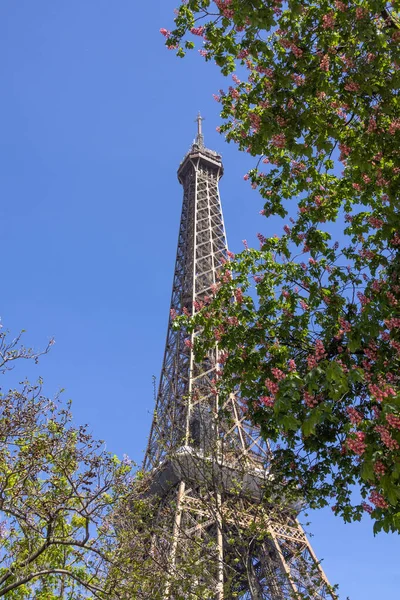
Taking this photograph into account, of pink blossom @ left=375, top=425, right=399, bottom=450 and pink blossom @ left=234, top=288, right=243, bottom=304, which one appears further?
pink blossom @ left=234, top=288, right=243, bottom=304

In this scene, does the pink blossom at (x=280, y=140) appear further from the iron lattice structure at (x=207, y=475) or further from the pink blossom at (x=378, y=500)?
the pink blossom at (x=378, y=500)

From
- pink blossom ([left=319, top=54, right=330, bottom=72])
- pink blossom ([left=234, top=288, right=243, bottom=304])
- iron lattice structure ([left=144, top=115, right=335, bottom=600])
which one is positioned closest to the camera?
pink blossom ([left=319, top=54, right=330, bottom=72])

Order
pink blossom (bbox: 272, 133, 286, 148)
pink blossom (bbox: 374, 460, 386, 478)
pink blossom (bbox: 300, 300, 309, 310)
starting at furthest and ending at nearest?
pink blossom (bbox: 300, 300, 309, 310)
pink blossom (bbox: 272, 133, 286, 148)
pink blossom (bbox: 374, 460, 386, 478)

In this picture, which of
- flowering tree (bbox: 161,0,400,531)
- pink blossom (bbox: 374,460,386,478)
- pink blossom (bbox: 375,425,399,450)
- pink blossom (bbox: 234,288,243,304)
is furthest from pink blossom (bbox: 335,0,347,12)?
pink blossom (bbox: 374,460,386,478)

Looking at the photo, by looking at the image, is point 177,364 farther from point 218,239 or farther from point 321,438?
point 321,438

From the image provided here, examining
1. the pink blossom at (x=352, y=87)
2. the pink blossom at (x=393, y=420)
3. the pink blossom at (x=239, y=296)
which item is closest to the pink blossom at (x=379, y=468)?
the pink blossom at (x=393, y=420)

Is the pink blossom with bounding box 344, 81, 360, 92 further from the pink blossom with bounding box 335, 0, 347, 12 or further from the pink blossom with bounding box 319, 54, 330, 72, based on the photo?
the pink blossom with bounding box 335, 0, 347, 12

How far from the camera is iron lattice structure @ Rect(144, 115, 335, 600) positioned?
408 inches

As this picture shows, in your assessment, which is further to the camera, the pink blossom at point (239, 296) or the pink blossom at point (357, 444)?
the pink blossom at point (239, 296)

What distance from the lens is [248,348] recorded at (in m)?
8.62

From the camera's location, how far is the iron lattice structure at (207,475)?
10.4m

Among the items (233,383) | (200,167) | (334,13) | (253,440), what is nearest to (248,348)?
(233,383)

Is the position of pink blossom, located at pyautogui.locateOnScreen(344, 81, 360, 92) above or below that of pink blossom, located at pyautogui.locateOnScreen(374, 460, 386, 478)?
above

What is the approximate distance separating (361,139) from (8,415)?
21.7 ft
